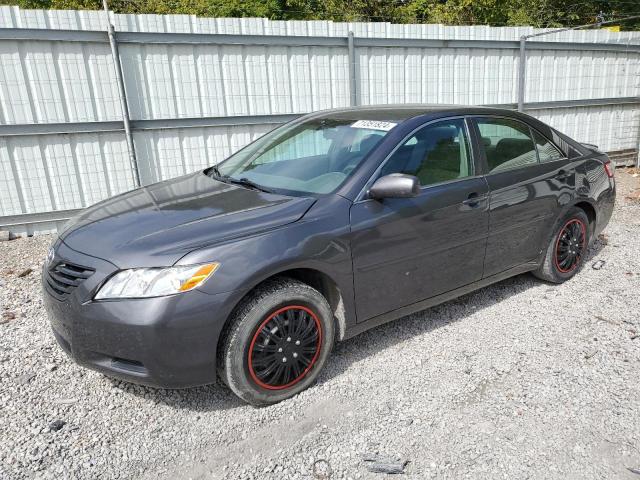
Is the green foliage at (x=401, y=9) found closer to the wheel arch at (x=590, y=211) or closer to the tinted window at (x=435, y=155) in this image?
the wheel arch at (x=590, y=211)

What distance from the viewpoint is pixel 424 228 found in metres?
3.37

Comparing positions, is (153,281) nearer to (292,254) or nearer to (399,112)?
(292,254)

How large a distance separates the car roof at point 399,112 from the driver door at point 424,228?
0.12 m

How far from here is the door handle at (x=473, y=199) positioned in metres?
3.60

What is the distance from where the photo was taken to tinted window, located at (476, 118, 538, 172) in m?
3.85

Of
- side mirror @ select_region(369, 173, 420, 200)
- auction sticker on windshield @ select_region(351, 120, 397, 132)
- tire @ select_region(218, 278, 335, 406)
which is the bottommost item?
tire @ select_region(218, 278, 335, 406)

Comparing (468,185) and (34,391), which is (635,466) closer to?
(468,185)

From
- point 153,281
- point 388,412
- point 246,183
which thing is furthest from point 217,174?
point 388,412

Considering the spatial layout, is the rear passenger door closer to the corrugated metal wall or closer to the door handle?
the door handle

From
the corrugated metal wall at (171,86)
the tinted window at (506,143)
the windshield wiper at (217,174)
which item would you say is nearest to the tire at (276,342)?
the windshield wiper at (217,174)

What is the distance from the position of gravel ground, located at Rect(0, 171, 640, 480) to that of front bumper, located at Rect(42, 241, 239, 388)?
393 millimetres

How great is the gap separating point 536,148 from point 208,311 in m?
Answer: 3.11

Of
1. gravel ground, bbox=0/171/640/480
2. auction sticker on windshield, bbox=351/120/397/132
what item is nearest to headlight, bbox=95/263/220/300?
gravel ground, bbox=0/171/640/480

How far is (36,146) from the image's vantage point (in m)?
6.01
